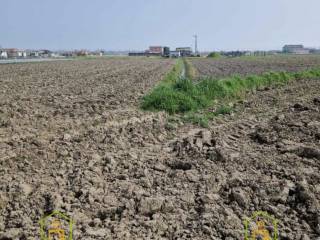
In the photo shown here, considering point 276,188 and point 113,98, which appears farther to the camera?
point 113,98

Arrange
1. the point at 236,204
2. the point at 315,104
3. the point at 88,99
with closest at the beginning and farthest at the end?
the point at 236,204, the point at 315,104, the point at 88,99

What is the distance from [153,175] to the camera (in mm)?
5957

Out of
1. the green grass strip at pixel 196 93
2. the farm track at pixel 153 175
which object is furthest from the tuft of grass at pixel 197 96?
the farm track at pixel 153 175

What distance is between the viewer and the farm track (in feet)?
14.7

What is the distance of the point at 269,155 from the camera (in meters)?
6.87

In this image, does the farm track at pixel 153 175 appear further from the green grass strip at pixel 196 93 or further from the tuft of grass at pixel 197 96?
the green grass strip at pixel 196 93

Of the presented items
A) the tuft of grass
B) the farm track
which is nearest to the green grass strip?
the tuft of grass

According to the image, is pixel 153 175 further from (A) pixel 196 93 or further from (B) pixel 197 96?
(A) pixel 196 93

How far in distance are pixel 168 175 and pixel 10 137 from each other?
344cm

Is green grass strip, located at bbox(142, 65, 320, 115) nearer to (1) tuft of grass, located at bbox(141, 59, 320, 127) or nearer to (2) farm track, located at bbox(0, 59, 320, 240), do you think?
(1) tuft of grass, located at bbox(141, 59, 320, 127)

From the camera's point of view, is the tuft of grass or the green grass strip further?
the green grass strip

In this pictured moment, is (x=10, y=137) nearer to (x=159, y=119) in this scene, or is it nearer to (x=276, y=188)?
(x=159, y=119)

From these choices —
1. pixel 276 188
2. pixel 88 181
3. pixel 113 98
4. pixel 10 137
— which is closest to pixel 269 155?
pixel 276 188

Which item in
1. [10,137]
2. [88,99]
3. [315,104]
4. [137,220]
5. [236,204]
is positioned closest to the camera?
[137,220]
